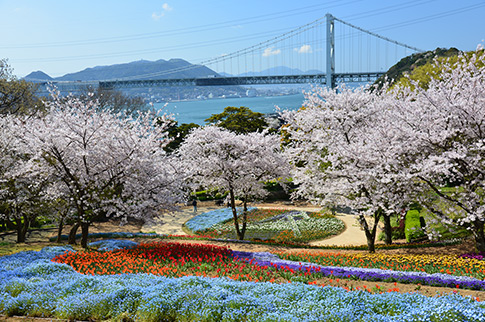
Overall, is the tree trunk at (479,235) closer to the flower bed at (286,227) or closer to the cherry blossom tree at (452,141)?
the cherry blossom tree at (452,141)

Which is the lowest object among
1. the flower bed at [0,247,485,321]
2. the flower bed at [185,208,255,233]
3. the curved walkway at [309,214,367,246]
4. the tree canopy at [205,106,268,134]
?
the flower bed at [185,208,255,233]

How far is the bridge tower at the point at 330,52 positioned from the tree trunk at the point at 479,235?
71.2 metres

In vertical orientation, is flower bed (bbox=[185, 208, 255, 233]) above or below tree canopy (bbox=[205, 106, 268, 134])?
below

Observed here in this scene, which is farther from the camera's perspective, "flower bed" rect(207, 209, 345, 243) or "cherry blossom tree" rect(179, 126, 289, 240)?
"flower bed" rect(207, 209, 345, 243)

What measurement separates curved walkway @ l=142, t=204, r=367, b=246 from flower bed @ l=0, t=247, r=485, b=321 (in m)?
8.47

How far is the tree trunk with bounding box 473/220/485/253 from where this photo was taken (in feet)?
43.6

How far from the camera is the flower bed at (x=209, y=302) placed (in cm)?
618

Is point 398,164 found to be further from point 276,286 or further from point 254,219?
point 254,219

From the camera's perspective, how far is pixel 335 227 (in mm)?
24797

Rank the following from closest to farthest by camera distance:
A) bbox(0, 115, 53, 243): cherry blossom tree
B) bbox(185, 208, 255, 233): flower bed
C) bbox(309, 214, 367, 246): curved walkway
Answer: bbox(0, 115, 53, 243): cherry blossom tree → bbox(309, 214, 367, 246): curved walkway → bbox(185, 208, 255, 233): flower bed

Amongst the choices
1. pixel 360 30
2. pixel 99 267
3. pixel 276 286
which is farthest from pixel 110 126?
pixel 360 30

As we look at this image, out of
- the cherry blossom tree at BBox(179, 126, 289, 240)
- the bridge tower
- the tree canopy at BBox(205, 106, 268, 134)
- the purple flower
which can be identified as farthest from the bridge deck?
the purple flower

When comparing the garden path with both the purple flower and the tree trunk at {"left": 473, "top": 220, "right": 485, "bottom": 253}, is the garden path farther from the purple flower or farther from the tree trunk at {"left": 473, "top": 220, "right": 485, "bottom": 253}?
the tree trunk at {"left": 473, "top": 220, "right": 485, "bottom": 253}

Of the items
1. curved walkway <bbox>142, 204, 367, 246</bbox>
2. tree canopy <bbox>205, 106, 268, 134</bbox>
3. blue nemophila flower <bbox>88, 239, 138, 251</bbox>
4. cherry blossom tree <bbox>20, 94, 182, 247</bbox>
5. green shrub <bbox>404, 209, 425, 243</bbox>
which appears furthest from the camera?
tree canopy <bbox>205, 106, 268, 134</bbox>
